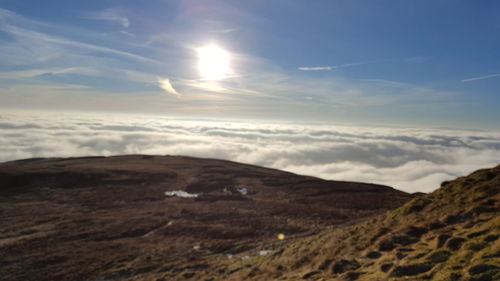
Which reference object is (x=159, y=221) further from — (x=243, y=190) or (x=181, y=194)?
(x=243, y=190)

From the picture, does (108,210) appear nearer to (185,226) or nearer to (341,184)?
(185,226)

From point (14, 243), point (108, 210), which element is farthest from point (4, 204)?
point (14, 243)

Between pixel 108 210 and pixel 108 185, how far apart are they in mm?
22041

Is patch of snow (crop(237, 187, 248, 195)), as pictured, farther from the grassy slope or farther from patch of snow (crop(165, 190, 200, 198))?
the grassy slope

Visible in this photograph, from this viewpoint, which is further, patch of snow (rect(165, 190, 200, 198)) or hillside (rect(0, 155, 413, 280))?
patch of snow (rect(165, 190, 200, 198))

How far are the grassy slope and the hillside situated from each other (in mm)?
546

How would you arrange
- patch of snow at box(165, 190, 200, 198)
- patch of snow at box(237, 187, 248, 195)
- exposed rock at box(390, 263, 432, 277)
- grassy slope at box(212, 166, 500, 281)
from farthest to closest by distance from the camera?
1. patch of snow at box(237, 187, 248, 195)
2. patch of snow at box(165, 190, 200, 198)
3. exposed rock at box(390, 263, 432, 277)
4. grassy slope at box(212, 166, 500, 281)

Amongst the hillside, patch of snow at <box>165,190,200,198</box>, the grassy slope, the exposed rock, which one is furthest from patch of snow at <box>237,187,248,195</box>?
the exposed rock

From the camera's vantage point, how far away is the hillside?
20.7 meters

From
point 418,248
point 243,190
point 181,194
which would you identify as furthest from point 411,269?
point 181,194

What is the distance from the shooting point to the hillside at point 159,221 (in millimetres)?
20703

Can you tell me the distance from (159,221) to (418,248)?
104 ft

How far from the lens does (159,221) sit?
3588 cm

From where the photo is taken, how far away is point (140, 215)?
3881 centimetres
